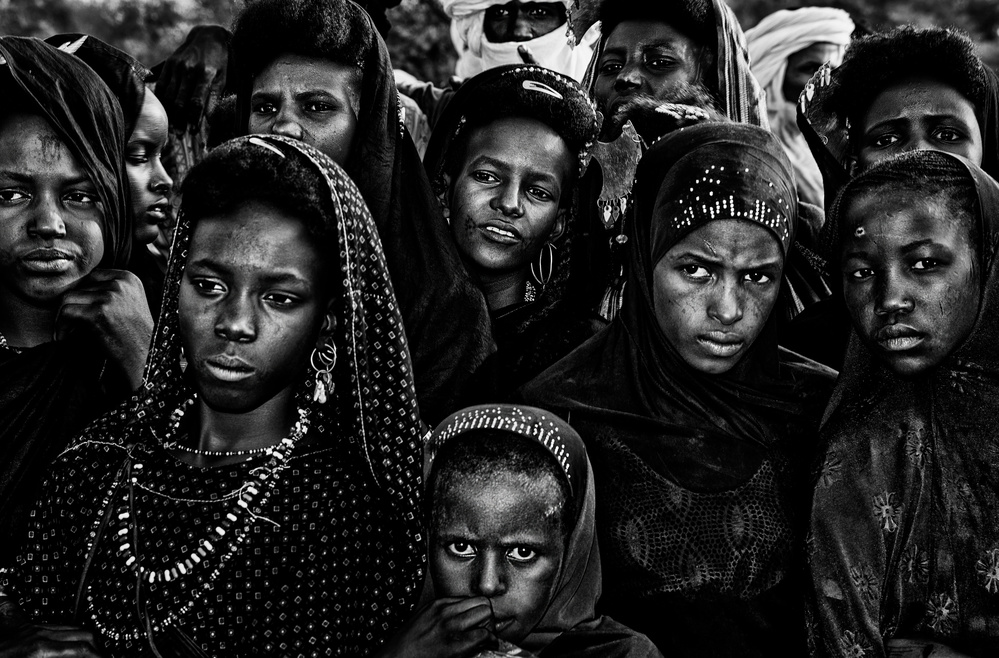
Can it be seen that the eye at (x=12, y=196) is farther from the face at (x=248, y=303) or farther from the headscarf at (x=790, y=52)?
the headscarf at (x=790, y=52)

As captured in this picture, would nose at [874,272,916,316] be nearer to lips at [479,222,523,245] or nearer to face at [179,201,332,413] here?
lips at [479,222,523,245]

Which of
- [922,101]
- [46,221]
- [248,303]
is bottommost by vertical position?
[248,303]

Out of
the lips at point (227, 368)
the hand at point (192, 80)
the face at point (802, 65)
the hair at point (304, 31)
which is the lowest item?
the lips at point (227, 368)

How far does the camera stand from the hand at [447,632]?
101 inches

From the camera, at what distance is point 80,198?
3.24 meters

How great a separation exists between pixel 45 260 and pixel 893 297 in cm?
207

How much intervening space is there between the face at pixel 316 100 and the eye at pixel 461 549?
4.40ft

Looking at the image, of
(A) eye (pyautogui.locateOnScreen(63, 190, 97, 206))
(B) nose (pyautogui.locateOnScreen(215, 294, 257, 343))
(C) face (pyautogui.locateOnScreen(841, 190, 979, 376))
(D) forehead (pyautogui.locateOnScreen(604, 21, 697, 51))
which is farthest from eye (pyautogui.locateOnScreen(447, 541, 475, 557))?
(D) forehead (pyautogui.locateOnScreen(604, 21, 697, 51))

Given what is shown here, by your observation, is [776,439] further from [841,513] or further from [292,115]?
[292,115]

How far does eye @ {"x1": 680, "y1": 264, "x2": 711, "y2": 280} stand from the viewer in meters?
3.13

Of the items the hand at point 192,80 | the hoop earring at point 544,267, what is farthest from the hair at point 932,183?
the hand at point 192,80

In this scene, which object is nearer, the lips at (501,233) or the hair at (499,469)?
the hair at (499,469)

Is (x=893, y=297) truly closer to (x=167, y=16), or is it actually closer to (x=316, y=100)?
(x=316, y=100)

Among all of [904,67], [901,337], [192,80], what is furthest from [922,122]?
[192,80]
